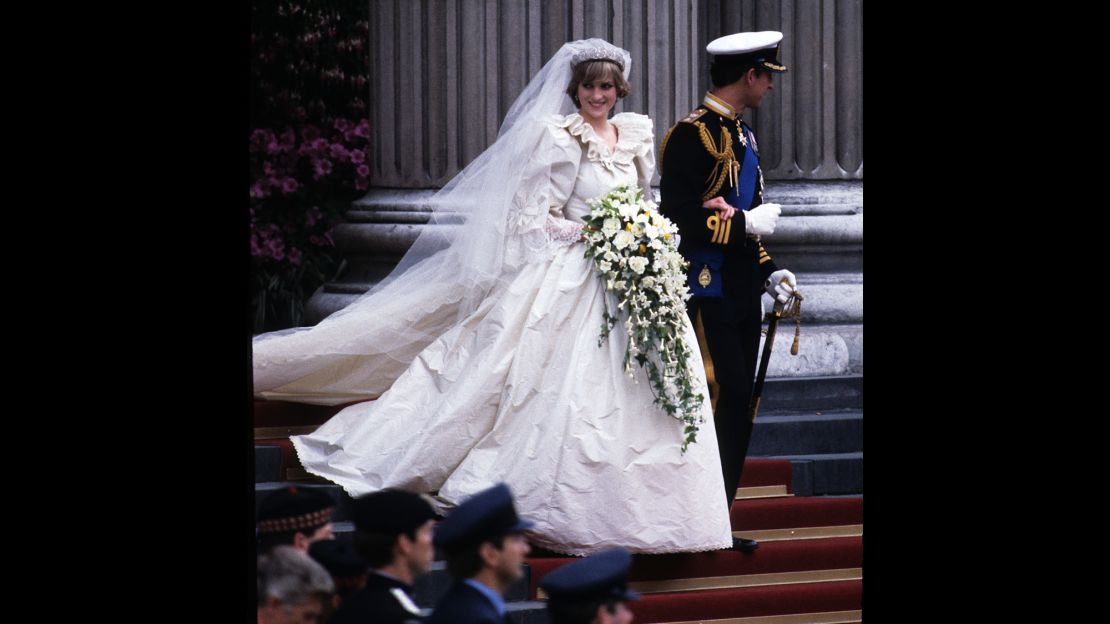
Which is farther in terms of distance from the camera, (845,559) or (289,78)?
Answer: (289,78)

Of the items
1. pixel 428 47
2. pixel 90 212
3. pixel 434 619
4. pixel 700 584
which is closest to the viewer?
pixel 434 619

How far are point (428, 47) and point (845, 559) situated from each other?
2.92 meters

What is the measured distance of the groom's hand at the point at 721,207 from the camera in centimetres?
602

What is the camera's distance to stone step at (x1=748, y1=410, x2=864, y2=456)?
7137mm

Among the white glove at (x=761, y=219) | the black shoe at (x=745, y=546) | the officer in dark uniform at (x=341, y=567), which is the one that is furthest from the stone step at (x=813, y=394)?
the officer in dark uniform at (x=341, y=567)

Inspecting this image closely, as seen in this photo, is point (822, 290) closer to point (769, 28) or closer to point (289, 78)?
point (769, 28)

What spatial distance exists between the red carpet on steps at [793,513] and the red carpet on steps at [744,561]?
0.51 ft

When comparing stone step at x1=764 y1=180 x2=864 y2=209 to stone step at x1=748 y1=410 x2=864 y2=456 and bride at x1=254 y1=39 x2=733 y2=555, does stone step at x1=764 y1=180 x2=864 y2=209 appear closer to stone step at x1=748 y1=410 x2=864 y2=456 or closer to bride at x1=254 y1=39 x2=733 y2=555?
stone step at x1=748 y1=410 x2=864 y2=456

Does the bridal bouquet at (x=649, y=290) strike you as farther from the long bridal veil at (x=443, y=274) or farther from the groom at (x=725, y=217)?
the long bridal veil at (x=443, y=274)

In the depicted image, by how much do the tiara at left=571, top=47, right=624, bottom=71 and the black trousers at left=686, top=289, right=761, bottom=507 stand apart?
88 centimetres

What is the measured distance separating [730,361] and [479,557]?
2.72 metres

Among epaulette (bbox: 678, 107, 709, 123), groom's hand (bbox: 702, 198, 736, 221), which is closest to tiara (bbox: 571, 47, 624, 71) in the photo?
epaulette (bbox: 678, 107, 709, 123)

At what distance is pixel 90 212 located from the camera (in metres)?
3.84
